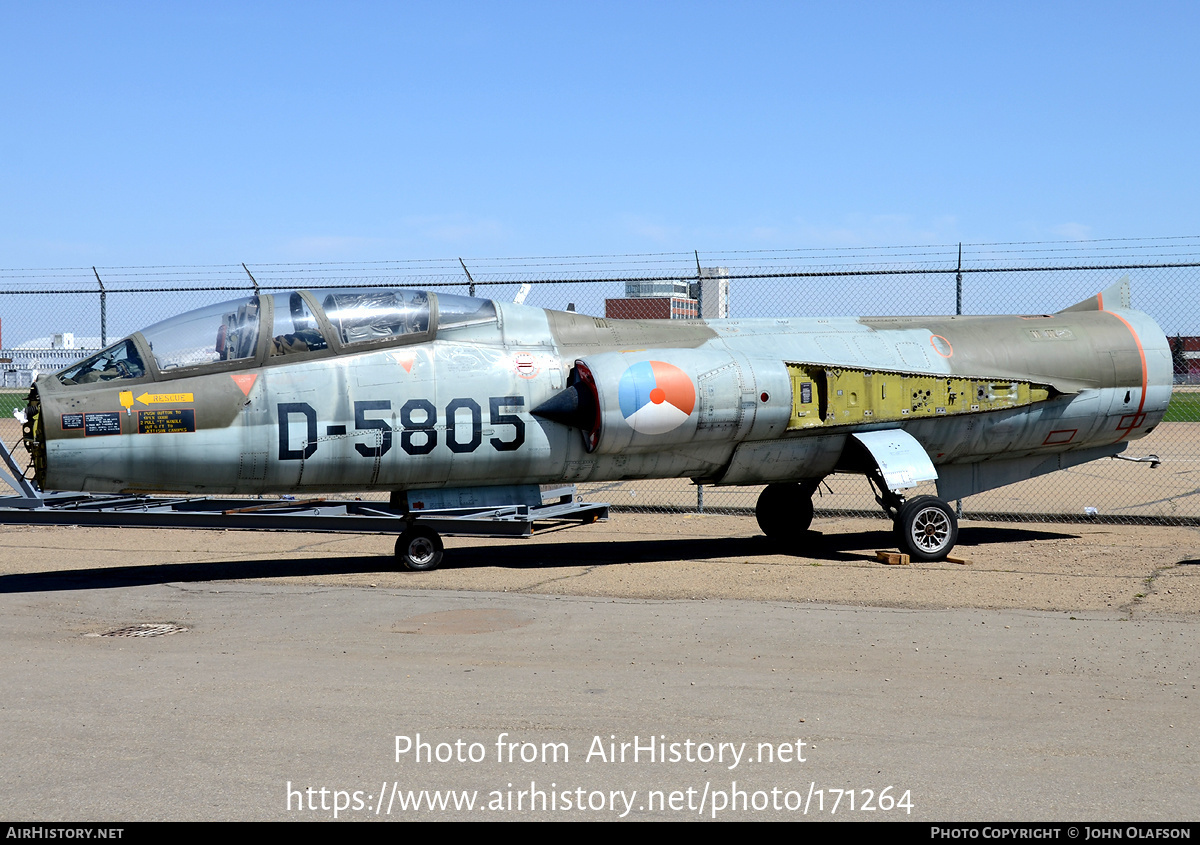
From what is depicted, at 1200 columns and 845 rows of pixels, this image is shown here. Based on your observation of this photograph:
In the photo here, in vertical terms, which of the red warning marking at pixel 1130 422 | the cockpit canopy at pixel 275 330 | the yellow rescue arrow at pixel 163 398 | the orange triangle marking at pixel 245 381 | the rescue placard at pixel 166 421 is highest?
the cockpit canopy at pixel 275 330

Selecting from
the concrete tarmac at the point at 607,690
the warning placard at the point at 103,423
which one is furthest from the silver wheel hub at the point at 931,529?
the warning placard at the point at 103,423

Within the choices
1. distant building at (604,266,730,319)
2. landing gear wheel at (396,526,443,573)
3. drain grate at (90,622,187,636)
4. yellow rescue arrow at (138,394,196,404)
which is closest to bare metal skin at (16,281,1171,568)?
yellow rescue arrow at (138,394,196,404)

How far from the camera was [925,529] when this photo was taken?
476 inches

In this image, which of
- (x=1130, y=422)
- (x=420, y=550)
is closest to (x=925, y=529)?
(x=1130, y=422)

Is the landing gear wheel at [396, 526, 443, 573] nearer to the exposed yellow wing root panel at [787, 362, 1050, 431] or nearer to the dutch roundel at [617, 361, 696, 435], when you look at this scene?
the dutch roundel at [617, 361, 696, 435]

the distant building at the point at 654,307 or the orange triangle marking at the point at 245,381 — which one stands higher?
the distant building at the point at 654,307

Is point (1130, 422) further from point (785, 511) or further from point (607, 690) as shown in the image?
point (607, 690)

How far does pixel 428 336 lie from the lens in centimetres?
1108

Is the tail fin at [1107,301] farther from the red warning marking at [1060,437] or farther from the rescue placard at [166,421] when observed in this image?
the rescue placard at [166,421]

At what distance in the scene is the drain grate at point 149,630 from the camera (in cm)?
875

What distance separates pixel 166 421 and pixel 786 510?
24.8ft

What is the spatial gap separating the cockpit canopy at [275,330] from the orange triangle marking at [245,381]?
0.11 metres

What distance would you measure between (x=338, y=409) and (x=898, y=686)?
619 cm
